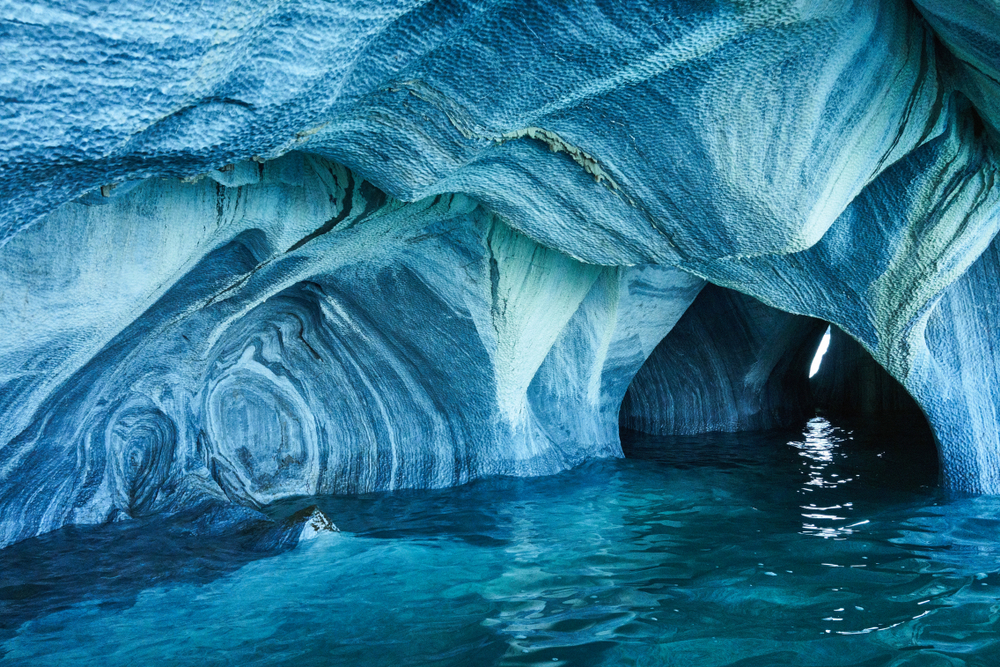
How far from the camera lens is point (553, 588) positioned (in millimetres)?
3406

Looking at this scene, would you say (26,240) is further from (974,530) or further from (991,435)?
(991,435)

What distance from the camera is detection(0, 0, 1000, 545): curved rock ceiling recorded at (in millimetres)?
2184

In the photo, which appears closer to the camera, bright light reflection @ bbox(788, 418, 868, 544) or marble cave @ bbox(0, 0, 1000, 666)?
marble cave @ bbox(0, 0, 1000, 666)

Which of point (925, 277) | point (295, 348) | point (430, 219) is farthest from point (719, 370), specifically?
point (430, 219)

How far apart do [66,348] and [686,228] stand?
3125 millimetres

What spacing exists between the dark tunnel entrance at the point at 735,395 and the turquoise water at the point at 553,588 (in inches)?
127

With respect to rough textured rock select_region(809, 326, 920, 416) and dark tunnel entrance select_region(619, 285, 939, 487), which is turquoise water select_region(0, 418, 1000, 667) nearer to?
dark tunnel entrance select_region(619, 285, 939, 487)

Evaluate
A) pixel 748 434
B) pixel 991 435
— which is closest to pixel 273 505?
pixel 991 435

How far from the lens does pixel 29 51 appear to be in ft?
5.56

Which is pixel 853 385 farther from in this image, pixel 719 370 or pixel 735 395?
pixel 719 370

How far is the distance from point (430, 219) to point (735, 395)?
21.1ft

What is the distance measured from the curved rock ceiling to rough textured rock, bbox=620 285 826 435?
2438mm

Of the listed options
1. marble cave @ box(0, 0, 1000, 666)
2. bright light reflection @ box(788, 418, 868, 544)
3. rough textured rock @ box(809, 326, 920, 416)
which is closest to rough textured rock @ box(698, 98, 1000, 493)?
marble cave @ box(0, 0, 1000, 666)

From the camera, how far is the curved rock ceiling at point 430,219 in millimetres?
2184
